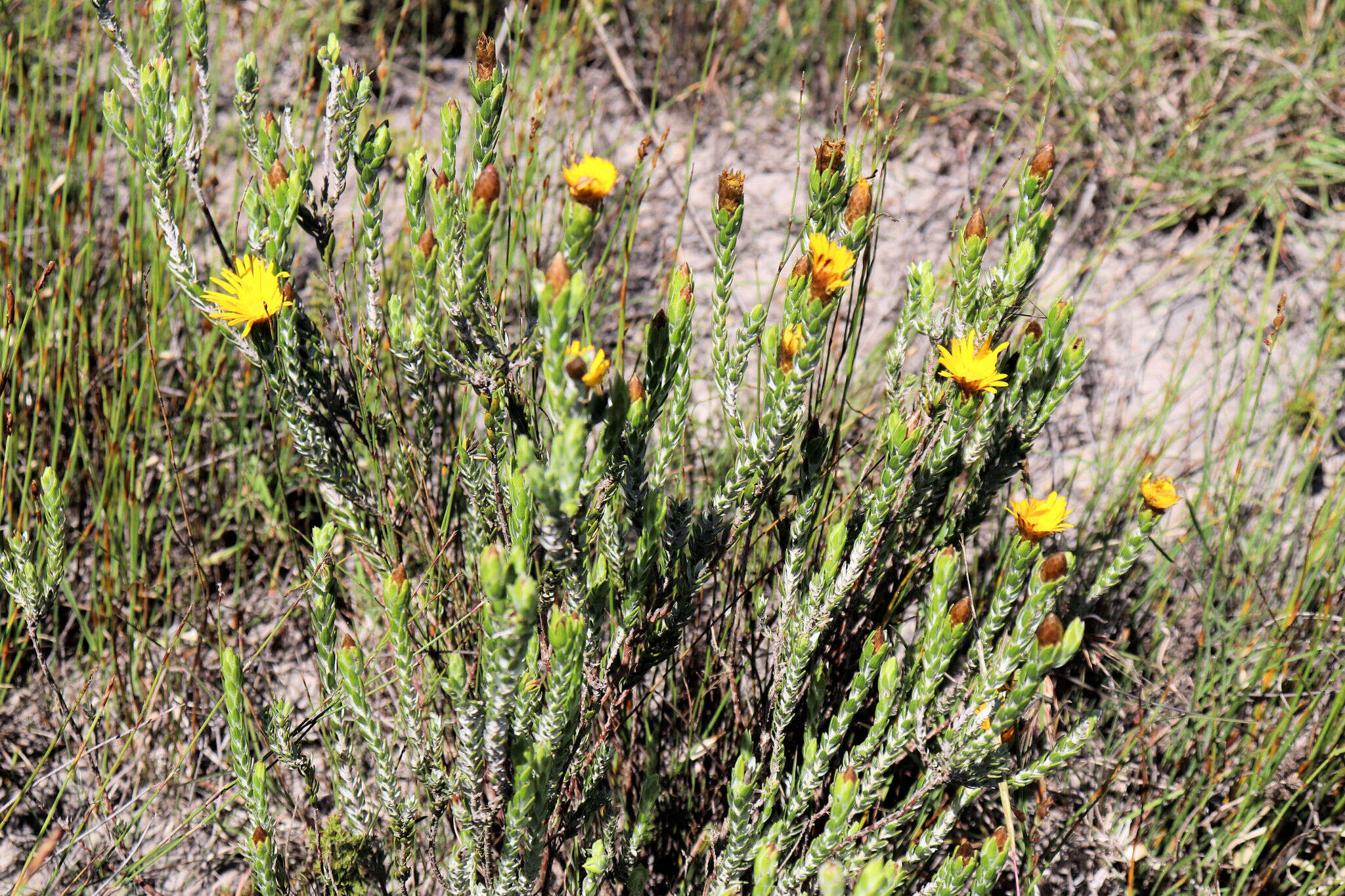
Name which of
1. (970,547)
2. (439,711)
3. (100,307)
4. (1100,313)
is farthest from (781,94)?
(439,711)

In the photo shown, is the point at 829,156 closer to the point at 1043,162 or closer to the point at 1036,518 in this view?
the point at 1043,162

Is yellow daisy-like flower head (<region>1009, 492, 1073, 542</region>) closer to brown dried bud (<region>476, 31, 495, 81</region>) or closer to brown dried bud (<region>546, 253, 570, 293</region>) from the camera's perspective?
brown dried bud (<region>546, 253, 570, 293</region>)

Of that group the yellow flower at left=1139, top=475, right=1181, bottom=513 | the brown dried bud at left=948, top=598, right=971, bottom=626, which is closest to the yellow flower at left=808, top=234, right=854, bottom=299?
the brown dried bud at left=948, top=598, right=971, bottom=626

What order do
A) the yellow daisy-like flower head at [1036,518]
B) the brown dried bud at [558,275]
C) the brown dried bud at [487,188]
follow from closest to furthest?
the brown dried bud at [558,275] < the brown dried bud at [487,188] < the yellow daisy-like flower head at [1036,518]

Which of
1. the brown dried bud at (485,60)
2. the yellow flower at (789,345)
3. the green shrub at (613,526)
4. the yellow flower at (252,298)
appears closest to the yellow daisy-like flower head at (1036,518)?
the green shrub at (613,526)

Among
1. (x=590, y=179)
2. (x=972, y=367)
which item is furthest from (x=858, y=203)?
(x=590, y=179)

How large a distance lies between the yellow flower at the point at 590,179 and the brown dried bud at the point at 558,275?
0.11m

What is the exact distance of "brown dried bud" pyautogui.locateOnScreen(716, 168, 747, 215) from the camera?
4.52ft

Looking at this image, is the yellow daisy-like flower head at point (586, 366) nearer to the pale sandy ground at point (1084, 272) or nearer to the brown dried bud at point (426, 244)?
the brown dried bud at point (426, 244)

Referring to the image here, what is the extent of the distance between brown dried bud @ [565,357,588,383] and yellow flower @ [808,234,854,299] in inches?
14.8

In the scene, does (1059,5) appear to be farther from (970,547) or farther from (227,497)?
(227,497)

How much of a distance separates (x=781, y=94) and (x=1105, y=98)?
4.05ft

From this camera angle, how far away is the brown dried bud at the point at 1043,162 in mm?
1489

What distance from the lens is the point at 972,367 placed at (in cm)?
146
